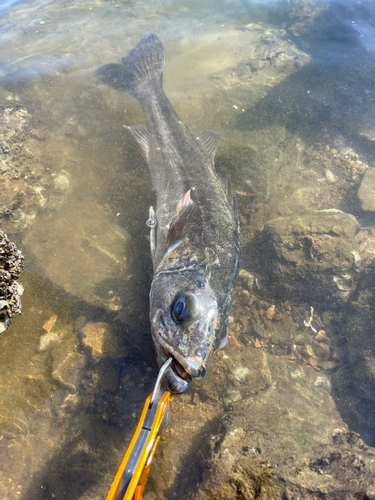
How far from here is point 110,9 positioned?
25.9 ft

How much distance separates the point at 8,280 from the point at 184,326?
1643 mm

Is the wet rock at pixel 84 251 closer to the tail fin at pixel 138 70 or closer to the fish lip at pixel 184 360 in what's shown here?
the fish lip at pixel 184 360

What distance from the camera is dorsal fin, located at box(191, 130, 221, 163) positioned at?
4648 millimetres

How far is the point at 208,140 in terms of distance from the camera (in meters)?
4.84

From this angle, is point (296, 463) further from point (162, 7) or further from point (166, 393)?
point (162, 7)

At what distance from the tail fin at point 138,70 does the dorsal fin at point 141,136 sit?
Result: 31.5 inches

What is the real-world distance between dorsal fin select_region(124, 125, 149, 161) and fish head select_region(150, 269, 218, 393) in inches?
108

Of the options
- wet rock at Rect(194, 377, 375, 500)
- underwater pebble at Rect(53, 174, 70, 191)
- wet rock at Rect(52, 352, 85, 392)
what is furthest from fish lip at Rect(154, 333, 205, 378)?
underwater pebble at Rect(53, 174, 70, 191)

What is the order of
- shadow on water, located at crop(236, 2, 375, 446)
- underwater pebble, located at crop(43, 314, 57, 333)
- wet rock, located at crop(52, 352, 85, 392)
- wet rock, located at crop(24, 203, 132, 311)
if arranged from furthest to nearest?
shadow on water, located at crop(236, 2, 375, 446), wet rock, located at crop(24, 203, 132, 311), underwater pebble, located at crop(43, 314, 57, 333), wet rock, located at crop(52, 352, 85, 392)

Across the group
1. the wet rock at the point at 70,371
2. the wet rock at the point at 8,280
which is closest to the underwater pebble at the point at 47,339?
the wet rock at the point at 70,371

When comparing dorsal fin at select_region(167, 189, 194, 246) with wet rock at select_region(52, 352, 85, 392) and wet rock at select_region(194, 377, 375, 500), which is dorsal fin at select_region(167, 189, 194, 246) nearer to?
wet rock at select_region(52, 352, 85, 392)

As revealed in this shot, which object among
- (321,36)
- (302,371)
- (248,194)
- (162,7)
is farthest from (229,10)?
(302,371)

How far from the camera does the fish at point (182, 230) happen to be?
98.3 inches

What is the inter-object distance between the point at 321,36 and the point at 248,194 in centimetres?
801
